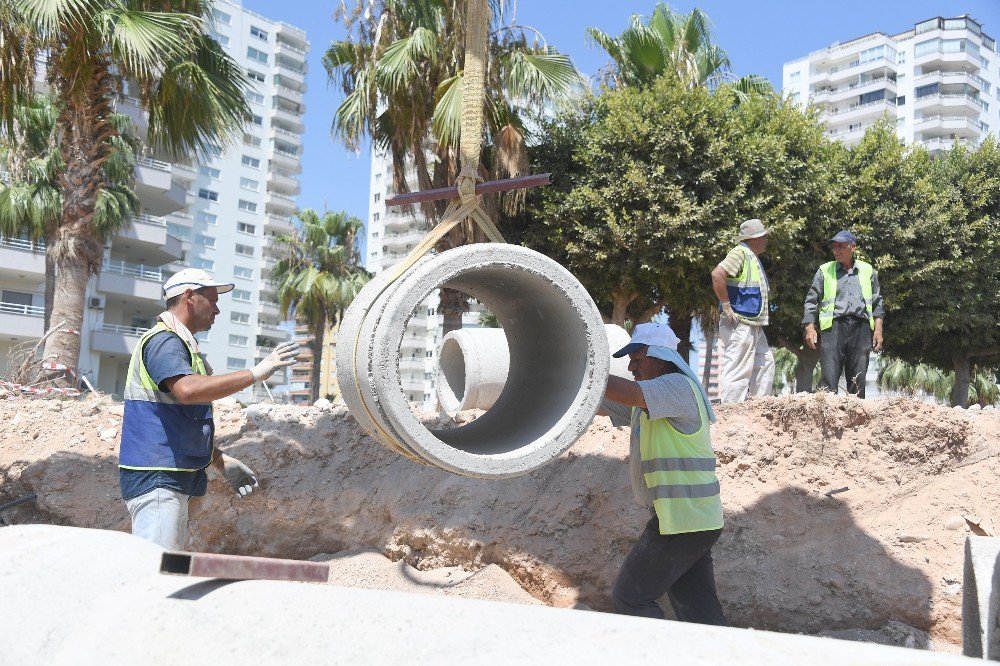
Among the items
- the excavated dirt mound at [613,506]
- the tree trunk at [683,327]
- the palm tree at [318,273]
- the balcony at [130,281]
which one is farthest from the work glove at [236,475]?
the balcony at [130,281]

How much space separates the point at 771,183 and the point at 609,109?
3.09 meters

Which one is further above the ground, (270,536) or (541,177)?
(541,177)

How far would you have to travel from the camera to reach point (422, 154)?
1302 centimetres

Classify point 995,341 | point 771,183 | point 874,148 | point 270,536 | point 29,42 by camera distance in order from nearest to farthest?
1. point 270,536
2. point 29,42
3. point 771,183
4. point 874,148
5. point 995,341

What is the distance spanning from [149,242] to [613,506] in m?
35.4

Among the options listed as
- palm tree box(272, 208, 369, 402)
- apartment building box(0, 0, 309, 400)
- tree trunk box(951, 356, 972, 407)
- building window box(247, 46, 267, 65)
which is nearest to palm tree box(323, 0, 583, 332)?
tree trunk box(951, 356, 972, 407)

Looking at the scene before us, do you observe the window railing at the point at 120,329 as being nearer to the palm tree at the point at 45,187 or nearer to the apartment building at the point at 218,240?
the apartment building at the point at 218,240

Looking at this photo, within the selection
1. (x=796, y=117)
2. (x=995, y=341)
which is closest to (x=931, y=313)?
(x=995, y=341)

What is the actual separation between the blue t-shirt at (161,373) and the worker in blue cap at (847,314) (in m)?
5.44

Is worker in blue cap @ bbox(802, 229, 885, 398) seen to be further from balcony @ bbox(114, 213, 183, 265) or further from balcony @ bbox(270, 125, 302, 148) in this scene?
balcony @ bbox(270, 125, 302, 148)

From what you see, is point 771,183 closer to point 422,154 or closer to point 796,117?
point 796,117

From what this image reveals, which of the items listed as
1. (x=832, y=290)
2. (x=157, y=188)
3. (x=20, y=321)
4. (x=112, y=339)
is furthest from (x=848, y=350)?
(x=157, y=188)

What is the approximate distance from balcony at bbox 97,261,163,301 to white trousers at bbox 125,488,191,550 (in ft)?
111

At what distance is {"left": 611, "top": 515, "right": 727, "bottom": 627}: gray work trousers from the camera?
12.6 feet
